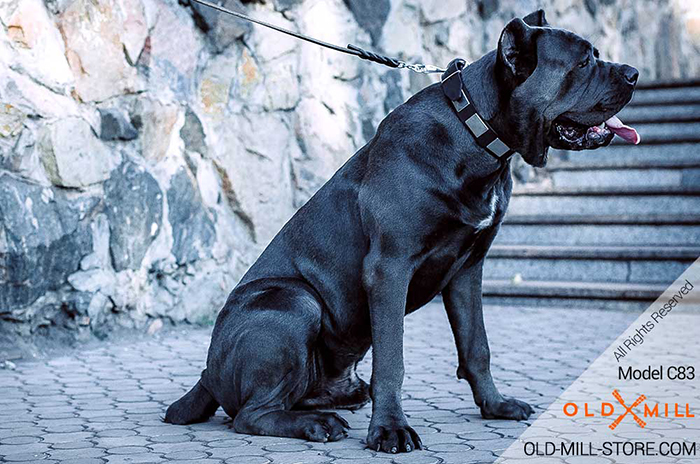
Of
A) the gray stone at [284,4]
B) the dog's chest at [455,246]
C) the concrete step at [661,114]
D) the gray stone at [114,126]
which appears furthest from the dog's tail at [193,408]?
the concrete step at [661,114]

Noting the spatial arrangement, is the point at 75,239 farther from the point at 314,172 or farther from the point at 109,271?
the point at 314,172

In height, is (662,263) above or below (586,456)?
above

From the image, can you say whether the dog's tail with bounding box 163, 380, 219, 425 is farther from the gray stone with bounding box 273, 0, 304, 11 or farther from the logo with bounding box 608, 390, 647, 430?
the gray stone with bounding box 273, 0, 304, 11

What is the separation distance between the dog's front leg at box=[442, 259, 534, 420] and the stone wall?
2005 millimetres

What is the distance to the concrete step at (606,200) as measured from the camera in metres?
6.79

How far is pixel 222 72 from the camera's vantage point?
5.29m

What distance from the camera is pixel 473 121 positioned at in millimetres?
2867

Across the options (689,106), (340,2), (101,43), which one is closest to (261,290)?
(101,43)

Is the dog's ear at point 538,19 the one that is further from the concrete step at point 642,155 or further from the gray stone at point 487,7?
the gray stone at point 487,7

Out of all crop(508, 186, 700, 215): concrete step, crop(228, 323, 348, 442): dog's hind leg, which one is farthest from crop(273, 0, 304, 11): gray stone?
crop(228, 323, 348, 442): dog's hind leg

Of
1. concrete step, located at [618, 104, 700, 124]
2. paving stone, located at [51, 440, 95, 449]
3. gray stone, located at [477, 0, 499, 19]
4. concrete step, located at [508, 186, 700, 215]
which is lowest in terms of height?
paving stone, located at [51, 440, 95, 449]

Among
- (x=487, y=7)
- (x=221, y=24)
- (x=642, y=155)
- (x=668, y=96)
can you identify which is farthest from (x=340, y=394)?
(x=668, y=96)

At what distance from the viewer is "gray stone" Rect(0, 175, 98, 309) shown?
4121 mm

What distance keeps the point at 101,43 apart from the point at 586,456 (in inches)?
118
